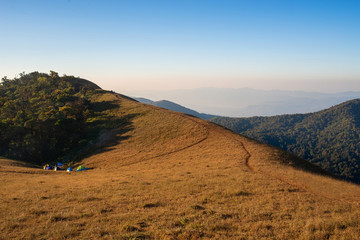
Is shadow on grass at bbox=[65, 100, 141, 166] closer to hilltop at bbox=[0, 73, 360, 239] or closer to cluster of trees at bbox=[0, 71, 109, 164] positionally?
cluster of trees at bbox=[0, 71, 109, 164]

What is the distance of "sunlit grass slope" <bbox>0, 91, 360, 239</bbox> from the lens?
11.6 meters

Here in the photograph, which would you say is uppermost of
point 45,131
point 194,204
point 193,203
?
point 45,131

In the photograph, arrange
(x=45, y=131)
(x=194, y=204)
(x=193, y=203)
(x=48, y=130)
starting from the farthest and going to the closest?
(x=48, y=130) < (x=45, y=131) < (x=193, y=203) < (x=194, y=204)

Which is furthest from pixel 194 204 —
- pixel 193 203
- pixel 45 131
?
pixel 45 131

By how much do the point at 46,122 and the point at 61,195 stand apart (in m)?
45.4

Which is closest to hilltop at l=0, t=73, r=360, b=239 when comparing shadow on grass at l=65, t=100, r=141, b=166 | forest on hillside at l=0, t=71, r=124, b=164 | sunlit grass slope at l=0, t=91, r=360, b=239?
sunlit grass slope at l=0, t=91, r=360, b=239

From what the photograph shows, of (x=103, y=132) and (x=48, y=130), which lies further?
(x=103, y=132)

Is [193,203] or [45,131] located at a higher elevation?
[45,131]

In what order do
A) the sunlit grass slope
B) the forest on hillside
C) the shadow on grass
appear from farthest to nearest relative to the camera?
the forest on hillside < the shadow on grass < the sunlit grass slope

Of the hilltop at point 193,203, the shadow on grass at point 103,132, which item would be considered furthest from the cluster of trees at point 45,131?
the hilltop at point 193,203

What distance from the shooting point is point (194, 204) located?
16.2 meters

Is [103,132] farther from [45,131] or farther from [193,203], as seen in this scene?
[193,203]

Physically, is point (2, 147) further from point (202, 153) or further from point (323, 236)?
point (323, 236)

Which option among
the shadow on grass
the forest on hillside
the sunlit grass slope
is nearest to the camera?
the sunlit grass slope
